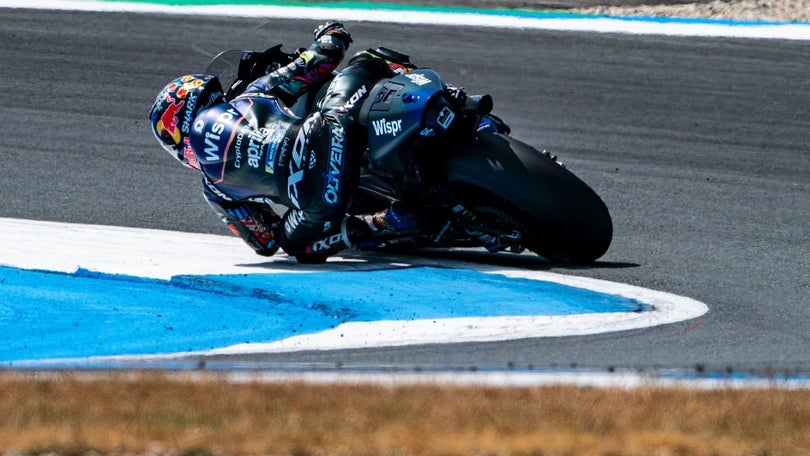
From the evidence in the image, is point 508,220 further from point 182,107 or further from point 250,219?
point 182,107

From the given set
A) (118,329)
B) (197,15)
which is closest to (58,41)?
(197,15)

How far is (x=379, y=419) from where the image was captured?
3896mm

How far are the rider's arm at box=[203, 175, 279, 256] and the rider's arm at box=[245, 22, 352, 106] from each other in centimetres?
58

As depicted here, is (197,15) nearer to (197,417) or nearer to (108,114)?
(108,114)

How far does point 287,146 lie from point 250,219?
2.07ft

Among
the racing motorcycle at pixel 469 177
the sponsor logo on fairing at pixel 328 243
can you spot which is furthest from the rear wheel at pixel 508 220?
the sponsor logo on fairing at pixel 328 243

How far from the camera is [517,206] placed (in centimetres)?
641

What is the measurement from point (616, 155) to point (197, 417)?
601 centimetres

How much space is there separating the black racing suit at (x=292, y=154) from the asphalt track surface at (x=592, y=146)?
0.85m

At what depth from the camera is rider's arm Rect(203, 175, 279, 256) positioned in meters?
7.23

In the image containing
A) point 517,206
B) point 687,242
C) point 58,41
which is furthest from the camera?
point 58,41

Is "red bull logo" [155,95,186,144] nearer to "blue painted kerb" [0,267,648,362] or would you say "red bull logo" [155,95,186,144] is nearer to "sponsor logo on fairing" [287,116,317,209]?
"sponsor logo on fairing" [287,116,317,209]

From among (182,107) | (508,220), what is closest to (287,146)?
(182,107)

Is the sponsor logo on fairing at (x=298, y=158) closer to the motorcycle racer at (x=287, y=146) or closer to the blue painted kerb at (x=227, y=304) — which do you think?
the motorcycle racer at (x=287, y=146)
